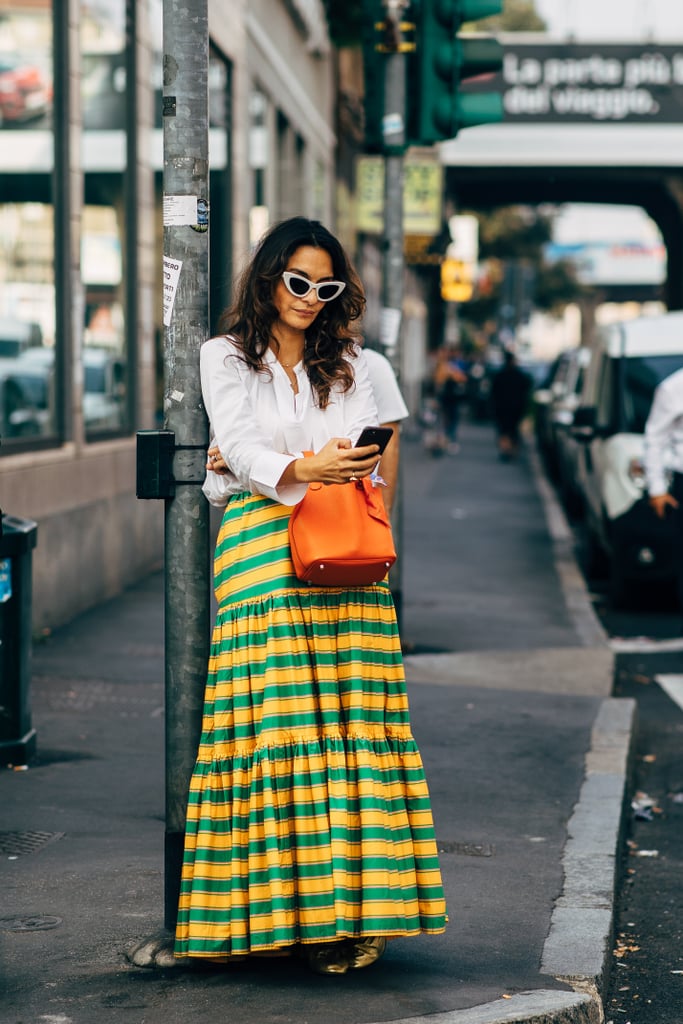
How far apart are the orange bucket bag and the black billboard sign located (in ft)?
99.9

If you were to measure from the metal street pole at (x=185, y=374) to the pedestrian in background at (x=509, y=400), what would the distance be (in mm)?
24684

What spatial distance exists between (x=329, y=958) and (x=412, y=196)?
18.7 meters

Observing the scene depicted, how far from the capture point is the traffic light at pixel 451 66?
28.5 ft

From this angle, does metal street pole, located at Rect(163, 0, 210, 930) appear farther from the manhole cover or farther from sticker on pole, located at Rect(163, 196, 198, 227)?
the manhole cover

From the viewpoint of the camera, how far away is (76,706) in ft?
25.8

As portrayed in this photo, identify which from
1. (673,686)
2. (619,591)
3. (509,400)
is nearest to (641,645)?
(673,686)

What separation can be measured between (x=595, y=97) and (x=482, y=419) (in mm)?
14868

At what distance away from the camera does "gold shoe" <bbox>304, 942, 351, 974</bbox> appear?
423 cm

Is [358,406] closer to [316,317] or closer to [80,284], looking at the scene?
[316,317]

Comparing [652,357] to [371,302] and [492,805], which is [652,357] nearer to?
[492,805]

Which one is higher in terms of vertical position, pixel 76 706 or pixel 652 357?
pixel 652 357

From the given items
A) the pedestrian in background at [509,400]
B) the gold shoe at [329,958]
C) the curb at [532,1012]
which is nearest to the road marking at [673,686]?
the curb at [532,1012]

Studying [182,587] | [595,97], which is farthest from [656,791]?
[595,97]

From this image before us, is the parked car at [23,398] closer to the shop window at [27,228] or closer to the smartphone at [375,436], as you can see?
the shop window at [27,228]
